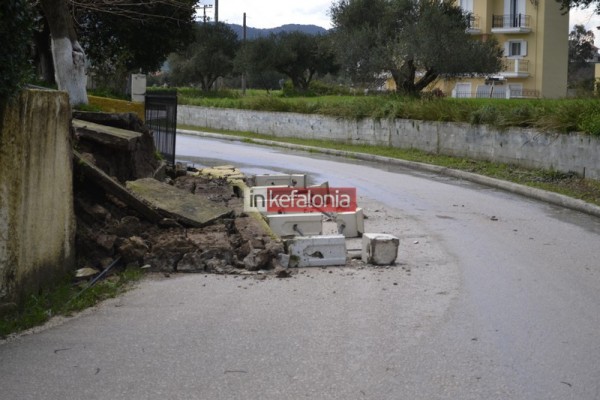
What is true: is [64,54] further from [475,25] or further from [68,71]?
[475,25]

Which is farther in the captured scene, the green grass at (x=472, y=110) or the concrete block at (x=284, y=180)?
the green grass at (x=472, y=110)

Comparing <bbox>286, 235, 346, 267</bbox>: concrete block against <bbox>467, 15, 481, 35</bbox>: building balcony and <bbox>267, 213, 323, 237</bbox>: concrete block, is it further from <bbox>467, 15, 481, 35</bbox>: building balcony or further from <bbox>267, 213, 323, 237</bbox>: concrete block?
<bbox>467, 15, 481, 35</bbox>: building balcony

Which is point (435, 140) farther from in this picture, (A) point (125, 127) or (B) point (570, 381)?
(B) point (570, 381)

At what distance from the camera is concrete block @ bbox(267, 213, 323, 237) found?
428 inches

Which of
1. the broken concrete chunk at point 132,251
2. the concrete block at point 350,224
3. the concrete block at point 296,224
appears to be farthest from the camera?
the concrete block at point 350,224

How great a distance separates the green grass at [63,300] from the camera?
23.6 feet

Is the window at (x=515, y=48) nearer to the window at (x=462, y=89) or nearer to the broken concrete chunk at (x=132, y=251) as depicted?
the window at (x=462, y=89)

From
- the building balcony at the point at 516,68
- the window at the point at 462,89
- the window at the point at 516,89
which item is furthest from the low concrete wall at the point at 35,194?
the window at the point at 516,89

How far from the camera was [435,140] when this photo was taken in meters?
25.0

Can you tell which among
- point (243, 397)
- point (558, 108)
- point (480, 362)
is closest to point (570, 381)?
point (480, 362)

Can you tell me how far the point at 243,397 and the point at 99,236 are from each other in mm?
4335

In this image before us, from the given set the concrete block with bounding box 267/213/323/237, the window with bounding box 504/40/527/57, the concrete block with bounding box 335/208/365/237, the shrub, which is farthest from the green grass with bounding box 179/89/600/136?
the window with bounding box 504/40/527/57

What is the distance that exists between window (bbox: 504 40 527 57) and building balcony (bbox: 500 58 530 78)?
0.81 metres

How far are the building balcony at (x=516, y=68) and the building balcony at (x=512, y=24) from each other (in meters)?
1.88
